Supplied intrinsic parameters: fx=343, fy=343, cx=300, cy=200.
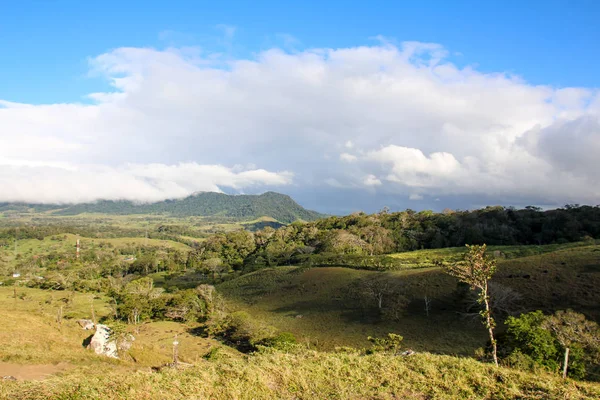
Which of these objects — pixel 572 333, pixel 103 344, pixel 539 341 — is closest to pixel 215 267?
pixel 103 344

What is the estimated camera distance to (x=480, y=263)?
2077cm

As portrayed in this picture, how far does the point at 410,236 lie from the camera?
104500 mm

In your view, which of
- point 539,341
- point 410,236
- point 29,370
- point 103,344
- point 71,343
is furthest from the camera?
point 410,236

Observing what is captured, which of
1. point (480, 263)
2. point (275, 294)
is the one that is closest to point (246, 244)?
point (275, 294)

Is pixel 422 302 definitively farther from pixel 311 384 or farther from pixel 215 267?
pixel 215 267

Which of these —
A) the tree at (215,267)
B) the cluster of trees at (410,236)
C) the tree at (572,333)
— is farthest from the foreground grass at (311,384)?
the tree at (215,267)

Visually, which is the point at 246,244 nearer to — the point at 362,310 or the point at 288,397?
the point at 362,310

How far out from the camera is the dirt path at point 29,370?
17967 mm

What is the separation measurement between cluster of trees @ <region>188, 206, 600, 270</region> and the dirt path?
59106 mm

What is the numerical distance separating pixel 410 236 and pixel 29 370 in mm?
98347

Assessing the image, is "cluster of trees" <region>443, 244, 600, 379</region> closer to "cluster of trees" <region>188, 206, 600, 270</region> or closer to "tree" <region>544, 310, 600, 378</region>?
"tree" <region>544, 310, 600, 378</region>

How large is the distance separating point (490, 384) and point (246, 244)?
117 metres

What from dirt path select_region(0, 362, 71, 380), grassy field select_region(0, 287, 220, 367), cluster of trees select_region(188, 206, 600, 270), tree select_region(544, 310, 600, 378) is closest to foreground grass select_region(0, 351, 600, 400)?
dirt path select_region(0, 362, 71, 380)

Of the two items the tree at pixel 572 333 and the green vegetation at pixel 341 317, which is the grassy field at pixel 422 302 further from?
the tree at pixel 572 333
